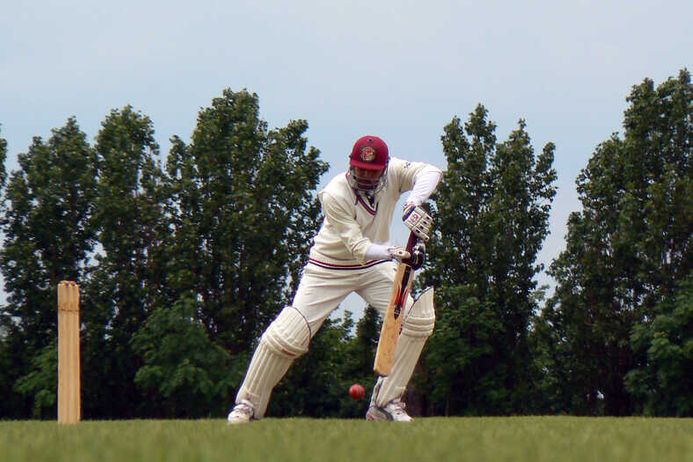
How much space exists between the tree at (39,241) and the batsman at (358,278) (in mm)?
37152

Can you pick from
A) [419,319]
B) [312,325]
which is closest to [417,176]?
[419,319]

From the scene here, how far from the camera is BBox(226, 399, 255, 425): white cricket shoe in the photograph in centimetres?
914

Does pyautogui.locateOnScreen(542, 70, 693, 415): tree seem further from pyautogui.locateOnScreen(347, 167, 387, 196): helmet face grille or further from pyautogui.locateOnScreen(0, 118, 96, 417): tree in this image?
pyautogui.locateOnScreen(347, 167, 387, 196): helmet face grille

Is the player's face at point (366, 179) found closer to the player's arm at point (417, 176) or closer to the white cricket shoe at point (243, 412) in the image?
the player's arm at point (417, 176)

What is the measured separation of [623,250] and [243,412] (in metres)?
36.5

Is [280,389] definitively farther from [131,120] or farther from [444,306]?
[131,120]

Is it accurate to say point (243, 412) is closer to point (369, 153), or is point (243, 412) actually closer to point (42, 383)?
point (369, 153)

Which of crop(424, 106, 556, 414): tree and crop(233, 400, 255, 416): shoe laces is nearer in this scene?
crop(233, 400, 255, 416): shoe laces

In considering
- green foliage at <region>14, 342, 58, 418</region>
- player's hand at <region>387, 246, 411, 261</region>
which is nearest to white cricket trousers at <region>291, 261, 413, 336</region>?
player's hand at <region>387, 246, 411, 261</region>

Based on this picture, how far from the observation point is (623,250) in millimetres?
43844

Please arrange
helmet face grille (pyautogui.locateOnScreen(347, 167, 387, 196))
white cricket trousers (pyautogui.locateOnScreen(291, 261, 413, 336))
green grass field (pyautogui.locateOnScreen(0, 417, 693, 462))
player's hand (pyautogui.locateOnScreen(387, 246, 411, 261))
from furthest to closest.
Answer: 1. white cricket trousers (pyautogui.locateOnScreen(291, 261, 413, 336))
2. helmet face grille (pyautogui.locateOnScreen(347, 167, 387, 196))
3. player's hand (pyautogui.locateOnScreen(387, 246, 411, 261))
4. green grass field (pyautogui.locateOnScreen(0, 417, 693, 462))

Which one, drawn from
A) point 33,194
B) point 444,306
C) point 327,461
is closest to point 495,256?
point 444,306

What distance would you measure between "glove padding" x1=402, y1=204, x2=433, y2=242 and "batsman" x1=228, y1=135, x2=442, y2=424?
180mm

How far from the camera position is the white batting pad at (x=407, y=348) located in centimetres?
953
